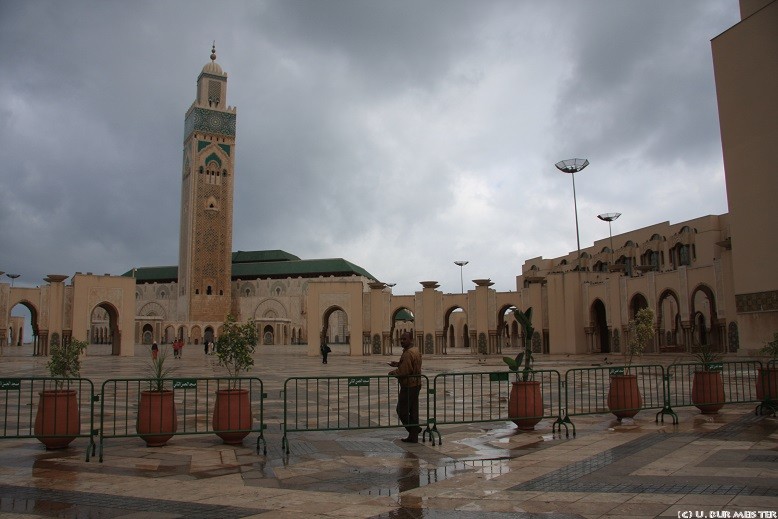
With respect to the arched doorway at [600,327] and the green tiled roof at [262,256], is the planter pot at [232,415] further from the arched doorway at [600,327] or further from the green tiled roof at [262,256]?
the green tiled roof at [262,256]

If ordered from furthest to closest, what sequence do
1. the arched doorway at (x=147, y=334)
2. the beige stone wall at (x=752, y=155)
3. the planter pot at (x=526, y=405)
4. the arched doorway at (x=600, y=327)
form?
1. the arched doorway at (x=147, y=334)
2. the arched doorway at (x=600, y=327)
3. the beige stone wall at (x=752, y=155)
4. the planter pot at (x=526, y=405)

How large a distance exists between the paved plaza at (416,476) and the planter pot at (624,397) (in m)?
0.53

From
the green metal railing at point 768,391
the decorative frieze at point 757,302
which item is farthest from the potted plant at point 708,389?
the decorative frieze at point 757,302

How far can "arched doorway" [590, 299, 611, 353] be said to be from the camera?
3472 cm

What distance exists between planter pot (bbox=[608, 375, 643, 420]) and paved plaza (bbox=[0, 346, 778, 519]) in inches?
20.7

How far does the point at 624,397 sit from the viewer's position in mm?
8664

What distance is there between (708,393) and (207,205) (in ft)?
192

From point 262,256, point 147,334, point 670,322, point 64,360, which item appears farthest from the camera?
point 262,256

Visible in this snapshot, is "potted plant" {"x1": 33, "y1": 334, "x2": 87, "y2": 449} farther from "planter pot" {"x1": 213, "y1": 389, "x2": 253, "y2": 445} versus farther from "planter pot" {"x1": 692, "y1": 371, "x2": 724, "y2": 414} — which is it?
"planter pot" {"x1": 692, "y1": 371, "x2": 724, "y2": 414}

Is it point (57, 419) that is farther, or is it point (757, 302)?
point (757, 302)

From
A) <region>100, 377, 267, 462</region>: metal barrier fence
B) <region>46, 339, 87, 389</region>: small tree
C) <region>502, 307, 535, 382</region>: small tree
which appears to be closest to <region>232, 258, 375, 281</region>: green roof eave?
<region>100, 377, 267, 462</region>: metal barrier fence

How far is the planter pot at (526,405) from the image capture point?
8031 mm

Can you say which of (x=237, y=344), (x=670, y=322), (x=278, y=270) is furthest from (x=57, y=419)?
(x=278, y=270)

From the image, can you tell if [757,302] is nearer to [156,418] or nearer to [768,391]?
[768,391]
